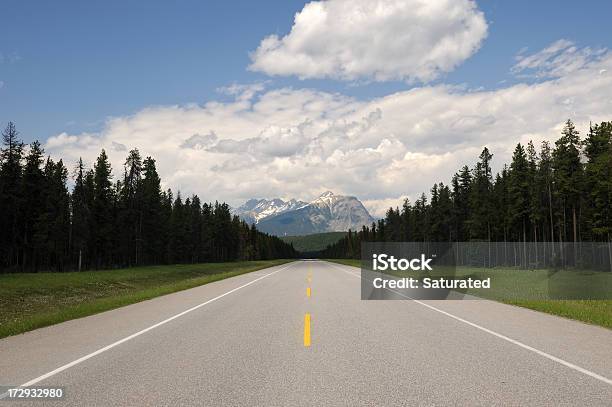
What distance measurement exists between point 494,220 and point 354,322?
65.3 m

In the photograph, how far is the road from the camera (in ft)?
18.5

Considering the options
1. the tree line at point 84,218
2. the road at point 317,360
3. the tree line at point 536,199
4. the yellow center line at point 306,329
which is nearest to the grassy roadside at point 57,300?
the road at point 317,360

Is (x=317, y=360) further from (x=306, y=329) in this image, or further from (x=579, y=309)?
(x=579, y=309)

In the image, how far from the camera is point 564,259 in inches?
2421

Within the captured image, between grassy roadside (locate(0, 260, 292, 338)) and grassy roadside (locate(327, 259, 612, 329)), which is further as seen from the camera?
grassy roadside (locate(0, 260, 292, 338))

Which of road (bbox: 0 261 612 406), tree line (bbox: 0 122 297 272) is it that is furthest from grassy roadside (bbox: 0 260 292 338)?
tree line (bbox: 0 122 297 272)

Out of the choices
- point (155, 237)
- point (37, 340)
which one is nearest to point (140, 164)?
point (155, 237)

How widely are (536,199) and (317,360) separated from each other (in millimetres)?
61590

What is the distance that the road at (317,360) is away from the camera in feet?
18.5

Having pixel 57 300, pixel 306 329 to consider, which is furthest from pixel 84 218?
A: pixel 306 329

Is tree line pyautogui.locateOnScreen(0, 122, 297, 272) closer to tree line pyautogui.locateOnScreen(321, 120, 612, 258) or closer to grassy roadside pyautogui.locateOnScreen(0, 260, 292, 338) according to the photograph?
grassy roadside pyautogui.locateOnScreen(0, 260, 292, 338)

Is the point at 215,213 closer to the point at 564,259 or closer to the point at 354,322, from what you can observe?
the point at 564,259

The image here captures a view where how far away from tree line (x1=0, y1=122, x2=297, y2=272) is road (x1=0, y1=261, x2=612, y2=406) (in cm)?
4939

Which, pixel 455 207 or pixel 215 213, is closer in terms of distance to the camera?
pixel 455 207
